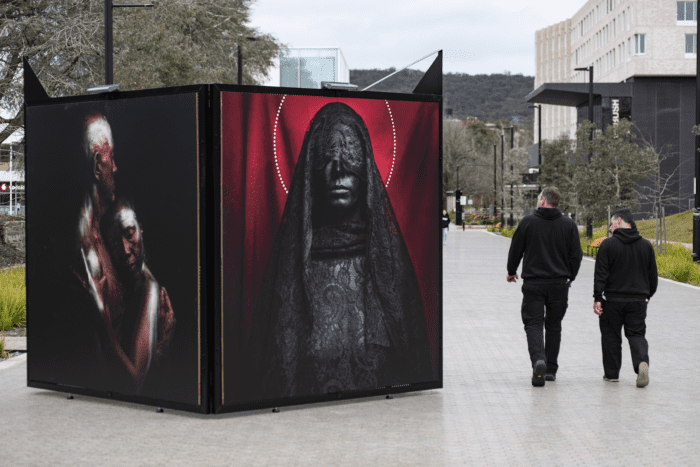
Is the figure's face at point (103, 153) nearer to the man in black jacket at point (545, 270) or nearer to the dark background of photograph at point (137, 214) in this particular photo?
the dark background of photograph at point (137, 214)

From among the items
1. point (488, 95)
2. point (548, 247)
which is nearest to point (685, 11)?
point (548, 247)

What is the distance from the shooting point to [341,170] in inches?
285

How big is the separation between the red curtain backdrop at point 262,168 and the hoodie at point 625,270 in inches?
71.6

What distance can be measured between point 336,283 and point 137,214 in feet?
5.52

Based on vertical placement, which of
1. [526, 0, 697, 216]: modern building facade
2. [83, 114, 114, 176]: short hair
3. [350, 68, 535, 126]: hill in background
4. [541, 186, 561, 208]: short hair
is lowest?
[541, 186, 561, 208]: short hair

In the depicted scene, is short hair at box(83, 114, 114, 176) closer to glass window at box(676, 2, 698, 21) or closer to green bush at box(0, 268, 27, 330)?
green bush at box(0, 268, 27, 330)

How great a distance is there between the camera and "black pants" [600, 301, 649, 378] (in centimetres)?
800

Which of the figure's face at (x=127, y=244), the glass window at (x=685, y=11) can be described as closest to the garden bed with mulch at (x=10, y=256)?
the figure's face at (x=127, y=244)

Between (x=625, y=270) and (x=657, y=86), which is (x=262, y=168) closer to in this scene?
(x=625, y=270)

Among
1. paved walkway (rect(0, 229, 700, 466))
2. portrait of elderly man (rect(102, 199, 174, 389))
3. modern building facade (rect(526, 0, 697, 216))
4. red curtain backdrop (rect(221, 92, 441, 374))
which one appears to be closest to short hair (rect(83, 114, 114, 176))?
portrait of elderly man (rect(102, 199, 174, 389))

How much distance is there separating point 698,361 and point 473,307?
5.41 meters

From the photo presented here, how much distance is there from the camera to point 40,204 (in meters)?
7.78

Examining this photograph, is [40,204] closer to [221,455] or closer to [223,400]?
[223,400]

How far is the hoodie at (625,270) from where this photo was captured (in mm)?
8000
